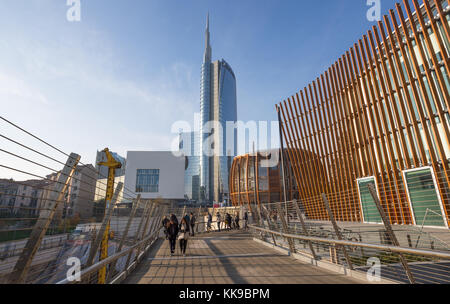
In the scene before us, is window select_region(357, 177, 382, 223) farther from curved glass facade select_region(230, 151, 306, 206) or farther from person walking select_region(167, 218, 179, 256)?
curved glass facade select_region(230, 151, 306, 206)

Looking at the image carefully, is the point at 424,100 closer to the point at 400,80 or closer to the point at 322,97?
the point at 400,80

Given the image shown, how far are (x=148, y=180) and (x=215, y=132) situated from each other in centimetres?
6111

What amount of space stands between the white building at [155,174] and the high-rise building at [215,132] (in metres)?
51.3

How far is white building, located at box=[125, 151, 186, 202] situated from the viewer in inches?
2136

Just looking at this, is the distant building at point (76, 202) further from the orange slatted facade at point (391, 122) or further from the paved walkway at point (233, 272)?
the orange slatted facade at point (391, 122)

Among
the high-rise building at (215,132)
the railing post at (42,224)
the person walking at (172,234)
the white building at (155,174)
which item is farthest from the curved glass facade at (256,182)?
the high-rise building at (215,132)

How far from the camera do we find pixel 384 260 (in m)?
6.98

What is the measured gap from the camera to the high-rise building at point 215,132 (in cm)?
10825

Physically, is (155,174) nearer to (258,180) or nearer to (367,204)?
(258,180)

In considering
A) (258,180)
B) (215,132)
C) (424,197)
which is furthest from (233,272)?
(215,132)

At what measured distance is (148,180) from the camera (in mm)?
55125

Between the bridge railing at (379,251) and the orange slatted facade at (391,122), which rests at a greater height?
the orange slatted facade at (391,122)
